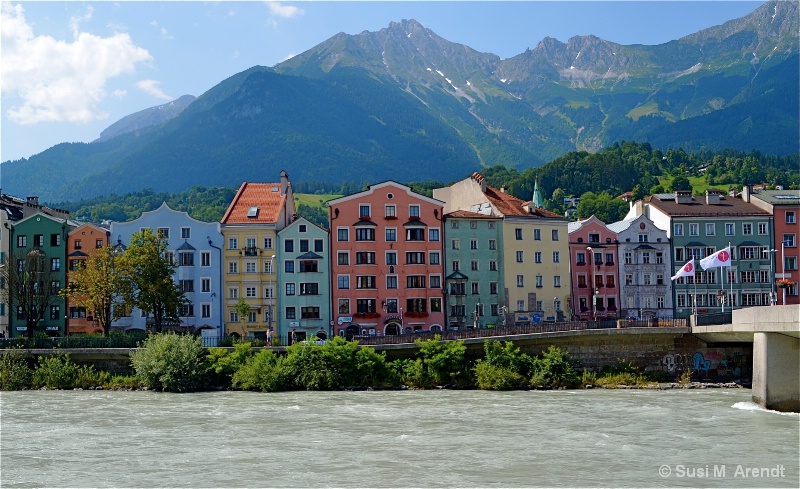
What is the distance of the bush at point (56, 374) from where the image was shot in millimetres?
63594

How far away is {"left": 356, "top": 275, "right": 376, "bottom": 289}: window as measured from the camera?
81.3 m

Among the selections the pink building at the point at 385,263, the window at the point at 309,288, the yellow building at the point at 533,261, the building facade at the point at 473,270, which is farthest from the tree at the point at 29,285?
the yellow building at the point at 533,261

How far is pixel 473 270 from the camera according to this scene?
83938 mm

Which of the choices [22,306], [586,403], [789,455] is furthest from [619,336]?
[22,306]

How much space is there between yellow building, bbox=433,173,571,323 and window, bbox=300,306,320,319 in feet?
56.3

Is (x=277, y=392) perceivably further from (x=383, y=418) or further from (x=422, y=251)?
(x=422, y=251)

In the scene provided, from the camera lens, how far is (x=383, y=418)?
4706 centimetres

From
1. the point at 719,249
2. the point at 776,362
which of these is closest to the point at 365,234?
the point at 719,249

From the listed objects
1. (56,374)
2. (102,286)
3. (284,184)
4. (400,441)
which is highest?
(284,184)

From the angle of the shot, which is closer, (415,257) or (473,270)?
(415,257)

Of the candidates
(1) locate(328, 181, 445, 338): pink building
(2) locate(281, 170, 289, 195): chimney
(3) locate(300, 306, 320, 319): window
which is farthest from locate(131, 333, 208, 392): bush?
(2) locate(281, 170, 289, 195): chimney

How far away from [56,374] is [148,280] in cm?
1077

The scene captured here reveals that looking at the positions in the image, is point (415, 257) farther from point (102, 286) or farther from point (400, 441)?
point (400, 441)

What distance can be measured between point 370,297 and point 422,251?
618cm
